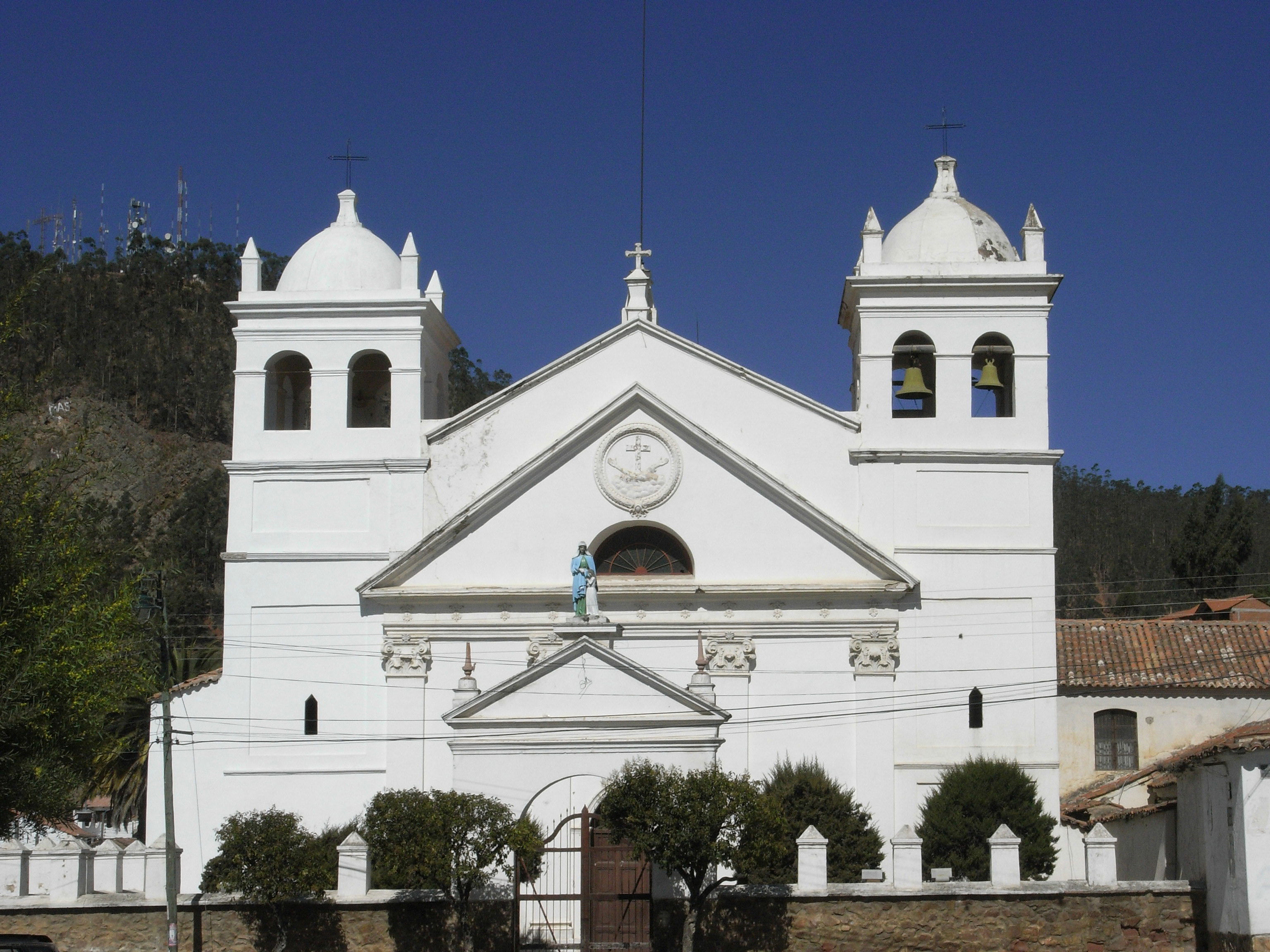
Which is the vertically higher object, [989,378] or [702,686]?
[989,378]

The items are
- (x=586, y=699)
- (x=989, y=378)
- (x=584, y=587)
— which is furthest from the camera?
(x=989, y=378)

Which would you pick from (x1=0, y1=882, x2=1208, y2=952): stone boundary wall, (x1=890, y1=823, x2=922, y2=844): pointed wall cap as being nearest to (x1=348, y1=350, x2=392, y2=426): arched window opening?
(x1=0, y1=882, x2=1208, y2=952): stone boundary wall

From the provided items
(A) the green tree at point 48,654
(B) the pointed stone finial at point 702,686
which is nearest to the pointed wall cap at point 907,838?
(B) the pointed stone finial at point 702,686

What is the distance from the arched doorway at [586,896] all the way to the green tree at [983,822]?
18.2ft

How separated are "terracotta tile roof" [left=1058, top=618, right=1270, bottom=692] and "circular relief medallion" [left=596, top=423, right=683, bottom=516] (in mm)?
9930

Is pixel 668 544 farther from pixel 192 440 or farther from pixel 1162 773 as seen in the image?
pixel 192 440

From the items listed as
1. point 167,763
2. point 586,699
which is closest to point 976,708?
point 586,699

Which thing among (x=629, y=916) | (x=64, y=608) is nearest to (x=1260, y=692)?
(x=629, y=916)

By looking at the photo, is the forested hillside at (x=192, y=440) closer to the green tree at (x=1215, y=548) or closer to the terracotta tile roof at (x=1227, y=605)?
the green tree at (x=1215, y=548)

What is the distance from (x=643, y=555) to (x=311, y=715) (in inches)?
255

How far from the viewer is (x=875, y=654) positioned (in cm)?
2984

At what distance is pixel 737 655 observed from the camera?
29.8 metres

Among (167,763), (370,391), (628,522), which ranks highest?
(370,391)

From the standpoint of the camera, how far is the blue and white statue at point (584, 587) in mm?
26453
